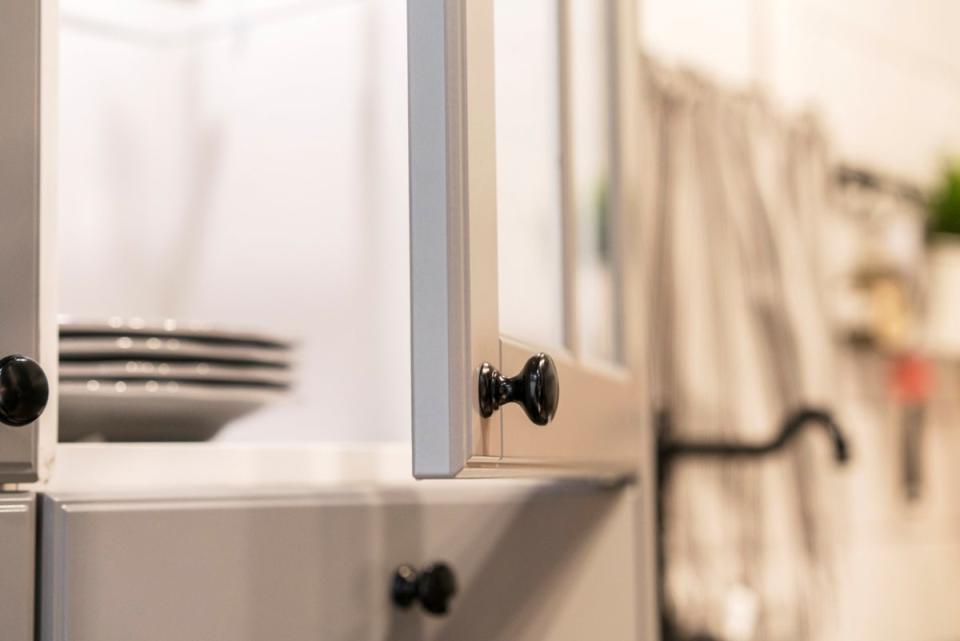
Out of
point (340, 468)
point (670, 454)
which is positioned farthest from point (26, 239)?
point (670, 454)

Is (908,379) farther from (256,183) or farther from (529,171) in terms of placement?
(529,171)

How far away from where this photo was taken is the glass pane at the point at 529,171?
2.33 feet

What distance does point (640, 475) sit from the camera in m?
1.07

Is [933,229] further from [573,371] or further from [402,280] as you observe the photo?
[573,371]

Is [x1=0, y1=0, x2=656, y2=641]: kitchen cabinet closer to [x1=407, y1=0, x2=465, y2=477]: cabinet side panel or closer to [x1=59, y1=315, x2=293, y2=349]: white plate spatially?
[x1=407, y1=0, x2=465, y2=477]: cabinet side panel

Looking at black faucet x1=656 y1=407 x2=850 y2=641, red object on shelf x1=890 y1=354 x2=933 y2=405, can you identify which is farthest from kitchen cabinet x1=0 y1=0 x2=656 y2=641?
red object on shelf x1=890 y1=354 x2=933 y2=405

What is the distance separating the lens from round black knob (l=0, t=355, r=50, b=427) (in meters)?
0.56

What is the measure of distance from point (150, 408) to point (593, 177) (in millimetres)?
410

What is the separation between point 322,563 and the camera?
71cm

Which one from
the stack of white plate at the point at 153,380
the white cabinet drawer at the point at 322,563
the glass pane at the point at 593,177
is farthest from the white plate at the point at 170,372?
the glass pane at the point at 593,177

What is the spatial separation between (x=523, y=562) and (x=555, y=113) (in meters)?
0.30

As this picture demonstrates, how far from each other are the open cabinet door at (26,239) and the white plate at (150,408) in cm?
13

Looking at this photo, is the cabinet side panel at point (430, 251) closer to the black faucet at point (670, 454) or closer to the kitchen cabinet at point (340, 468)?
the kitchen cabinet at point (340, 468)

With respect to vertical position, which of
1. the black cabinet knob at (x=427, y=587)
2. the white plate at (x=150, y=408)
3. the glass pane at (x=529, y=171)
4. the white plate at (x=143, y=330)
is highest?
the glass pane at (x=529, y=171)
